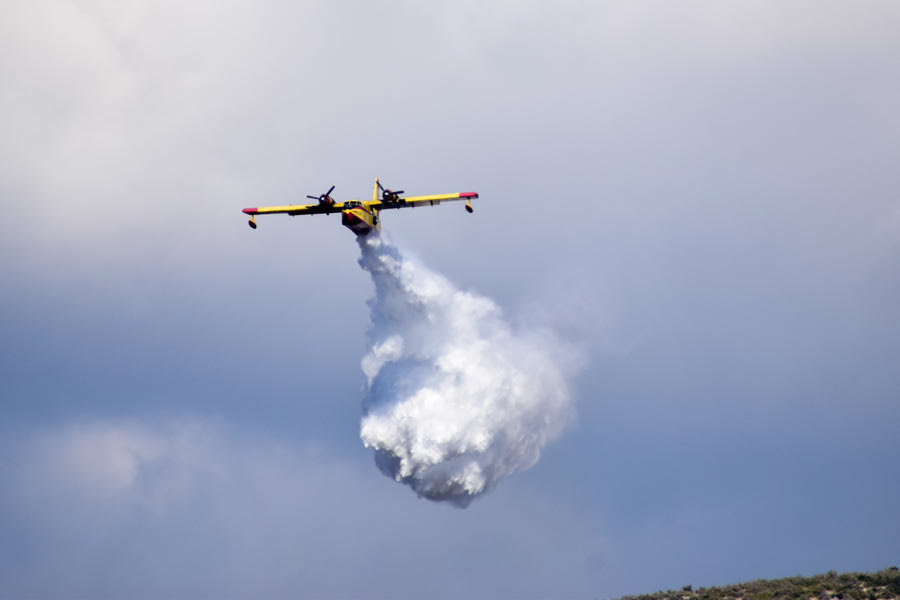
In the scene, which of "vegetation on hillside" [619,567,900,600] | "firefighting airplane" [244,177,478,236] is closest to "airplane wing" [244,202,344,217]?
"firefighting airplane" [244,177,478,236]

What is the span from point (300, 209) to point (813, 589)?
47778 mm

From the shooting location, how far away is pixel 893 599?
76.3 meters

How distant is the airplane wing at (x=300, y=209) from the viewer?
86625 millimetres

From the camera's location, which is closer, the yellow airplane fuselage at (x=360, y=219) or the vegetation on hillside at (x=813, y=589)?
the vegetation on hillside at (x=813, y=589)

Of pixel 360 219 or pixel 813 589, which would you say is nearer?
pixel 813 589

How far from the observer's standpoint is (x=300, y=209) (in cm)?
8919

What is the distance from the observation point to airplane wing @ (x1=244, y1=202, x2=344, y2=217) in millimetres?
86625

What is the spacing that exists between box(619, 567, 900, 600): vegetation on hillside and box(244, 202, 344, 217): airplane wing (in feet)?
128

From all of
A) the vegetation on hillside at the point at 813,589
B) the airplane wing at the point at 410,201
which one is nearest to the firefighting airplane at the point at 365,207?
the airplane wing at the point at 410,201

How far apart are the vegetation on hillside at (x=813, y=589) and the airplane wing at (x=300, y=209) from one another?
38.9 m

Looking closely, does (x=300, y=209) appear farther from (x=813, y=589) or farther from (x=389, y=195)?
(x=813, y=589)

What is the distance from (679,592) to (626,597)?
4895 mm

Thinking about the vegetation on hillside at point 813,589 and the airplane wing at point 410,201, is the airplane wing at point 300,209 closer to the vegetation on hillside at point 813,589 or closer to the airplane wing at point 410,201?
the airplane wing at point 410,201

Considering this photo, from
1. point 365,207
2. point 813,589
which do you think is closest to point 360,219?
point 365,207
